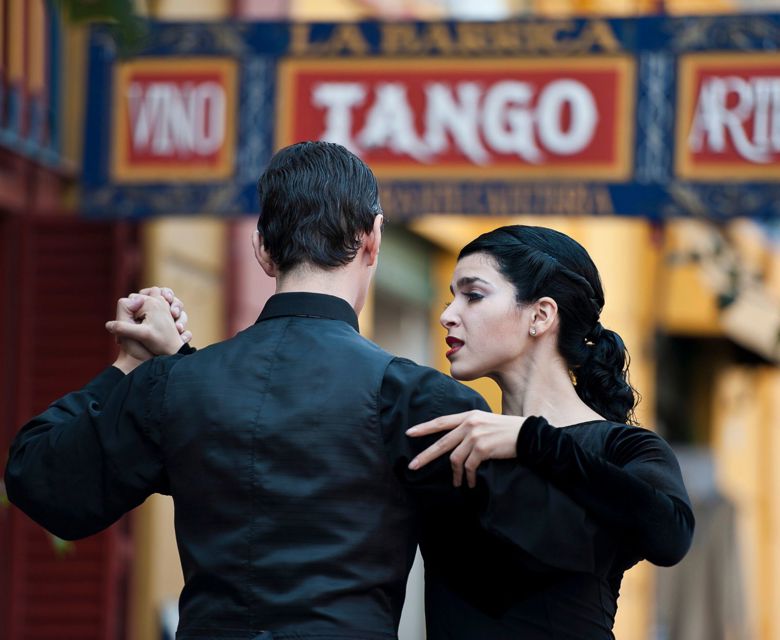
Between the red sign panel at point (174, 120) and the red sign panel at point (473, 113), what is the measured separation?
0.90 ft

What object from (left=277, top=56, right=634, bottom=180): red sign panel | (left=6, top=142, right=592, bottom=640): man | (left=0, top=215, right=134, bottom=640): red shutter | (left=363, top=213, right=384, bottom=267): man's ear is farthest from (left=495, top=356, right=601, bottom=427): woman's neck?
(left=0, top=215, right=134, bottom=640): red shutter

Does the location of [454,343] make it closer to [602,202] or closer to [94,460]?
[94,460]

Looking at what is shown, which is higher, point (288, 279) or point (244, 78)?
point (244, 78)

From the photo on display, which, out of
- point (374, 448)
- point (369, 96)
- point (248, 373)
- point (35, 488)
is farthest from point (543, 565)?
point (369, 96)

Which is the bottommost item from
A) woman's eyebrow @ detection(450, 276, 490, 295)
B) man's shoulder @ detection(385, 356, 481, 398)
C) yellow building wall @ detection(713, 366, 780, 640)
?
yellow building wall @ detection(713, 366, 780, 640)

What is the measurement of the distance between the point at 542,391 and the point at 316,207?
73 centimetres

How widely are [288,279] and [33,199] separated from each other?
4.46 m

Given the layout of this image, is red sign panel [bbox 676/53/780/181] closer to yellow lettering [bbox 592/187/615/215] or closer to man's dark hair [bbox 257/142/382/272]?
yellow lettering [bbox 592/187/615/215]

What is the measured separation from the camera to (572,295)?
367cm

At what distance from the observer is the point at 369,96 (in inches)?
264

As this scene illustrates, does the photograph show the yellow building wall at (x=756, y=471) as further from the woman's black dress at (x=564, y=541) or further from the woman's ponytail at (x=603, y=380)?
the woman's black dress at (x=564, y=541)

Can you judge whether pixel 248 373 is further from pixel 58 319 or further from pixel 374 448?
pixel 58 319

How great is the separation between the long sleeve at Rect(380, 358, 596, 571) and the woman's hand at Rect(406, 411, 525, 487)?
2 centimetres

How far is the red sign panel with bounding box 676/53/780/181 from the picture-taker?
6.50 metres
